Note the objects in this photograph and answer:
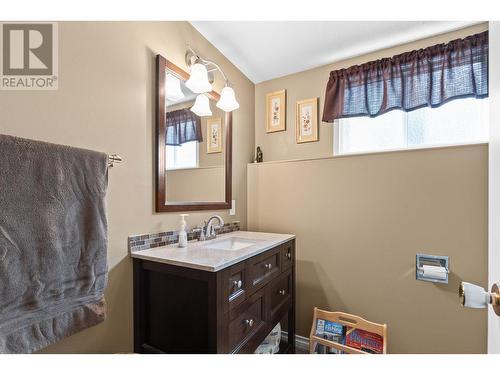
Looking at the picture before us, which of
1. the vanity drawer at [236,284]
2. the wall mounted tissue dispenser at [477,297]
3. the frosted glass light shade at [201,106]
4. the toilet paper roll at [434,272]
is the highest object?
the frosted glass light shade at [201,106]

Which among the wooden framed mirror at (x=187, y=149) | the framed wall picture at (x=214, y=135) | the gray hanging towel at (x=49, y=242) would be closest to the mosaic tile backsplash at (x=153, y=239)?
the wooden framed mirror at (x=187, y=149)

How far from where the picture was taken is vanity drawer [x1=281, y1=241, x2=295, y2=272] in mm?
1572

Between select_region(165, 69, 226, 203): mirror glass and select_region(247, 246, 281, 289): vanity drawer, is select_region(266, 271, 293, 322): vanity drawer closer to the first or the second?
select_region(247, 246, 281, 289): vanity drawer

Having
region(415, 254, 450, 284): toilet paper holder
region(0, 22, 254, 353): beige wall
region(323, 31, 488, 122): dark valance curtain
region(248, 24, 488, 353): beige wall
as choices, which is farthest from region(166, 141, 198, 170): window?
region(415, 254, 450, 284): toilet paper holder

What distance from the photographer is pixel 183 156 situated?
1.52m

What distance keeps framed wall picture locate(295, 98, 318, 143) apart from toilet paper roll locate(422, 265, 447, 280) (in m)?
1.22

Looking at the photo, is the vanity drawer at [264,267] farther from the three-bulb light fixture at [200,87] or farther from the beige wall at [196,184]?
the three-bulb light fixture at [200,87]

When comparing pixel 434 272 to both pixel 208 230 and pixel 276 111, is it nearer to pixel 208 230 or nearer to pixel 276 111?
pixel 208 230

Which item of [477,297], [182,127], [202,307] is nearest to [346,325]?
[202,307]

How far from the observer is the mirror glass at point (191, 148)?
4.71 feet

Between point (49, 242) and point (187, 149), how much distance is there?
2.99ft

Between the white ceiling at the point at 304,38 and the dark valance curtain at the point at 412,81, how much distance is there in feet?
0.42
